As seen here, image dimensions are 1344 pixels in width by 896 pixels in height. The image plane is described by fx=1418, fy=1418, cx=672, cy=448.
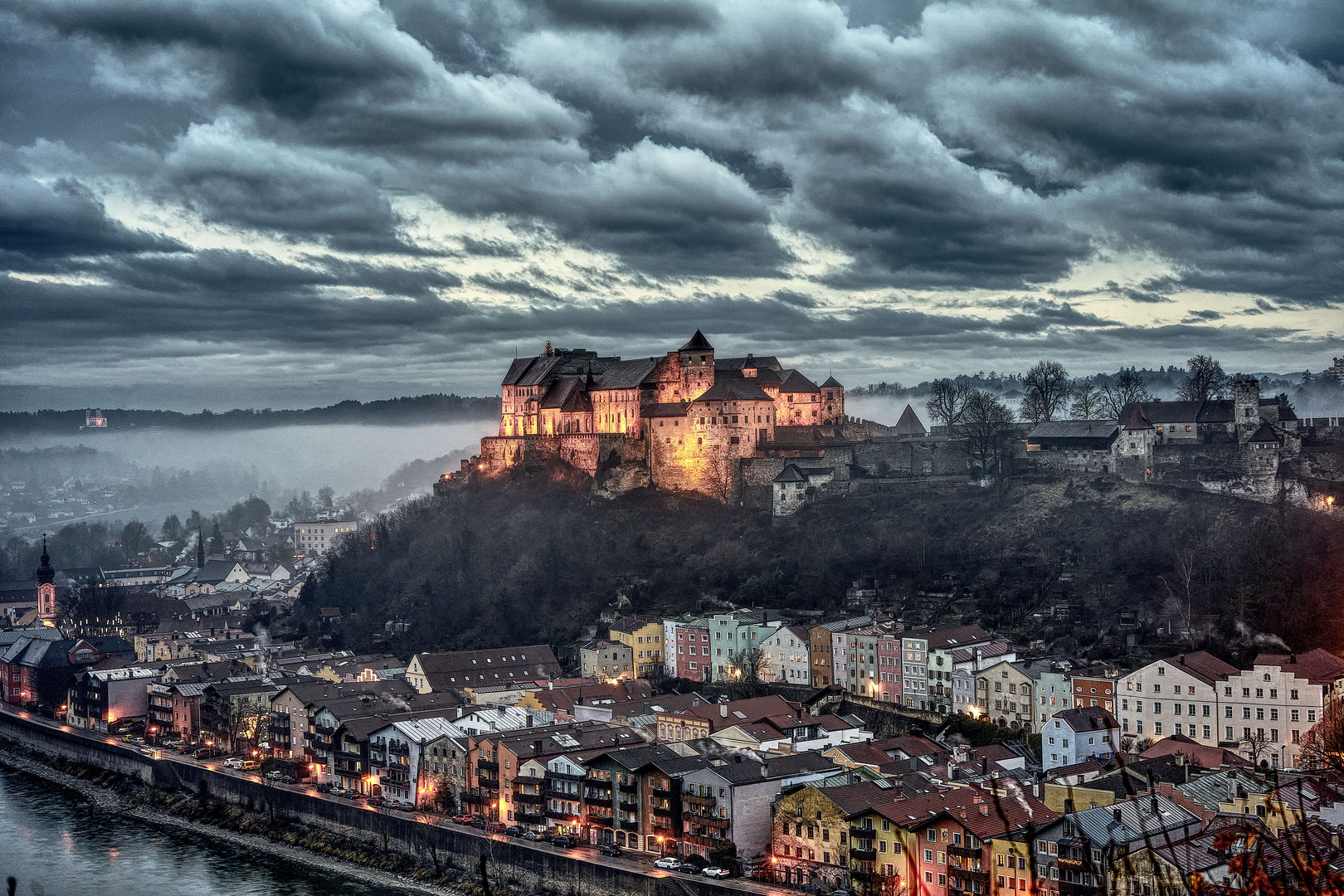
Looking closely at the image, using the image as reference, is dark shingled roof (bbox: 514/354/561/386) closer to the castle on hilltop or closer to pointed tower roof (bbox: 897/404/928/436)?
the castle on hilltop

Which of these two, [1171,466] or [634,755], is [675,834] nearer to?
[634,755]

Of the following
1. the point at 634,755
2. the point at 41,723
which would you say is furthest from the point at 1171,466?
the point at 41,723

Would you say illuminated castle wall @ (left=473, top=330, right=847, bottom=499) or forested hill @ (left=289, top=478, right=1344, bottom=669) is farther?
illuminated castle wall @ (left=473, top=330, right=847, bottom=499)

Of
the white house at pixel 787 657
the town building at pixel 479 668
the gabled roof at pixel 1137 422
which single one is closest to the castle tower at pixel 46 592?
the town building at pixel 479 668

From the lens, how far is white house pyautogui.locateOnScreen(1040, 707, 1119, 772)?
37.3 m

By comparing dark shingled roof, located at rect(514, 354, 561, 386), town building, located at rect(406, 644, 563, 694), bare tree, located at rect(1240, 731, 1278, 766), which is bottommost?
town building, located at rect(406, 644, 563, 694)

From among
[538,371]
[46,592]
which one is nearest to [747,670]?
[538,371]

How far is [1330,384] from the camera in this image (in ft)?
279

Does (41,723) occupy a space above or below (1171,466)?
below

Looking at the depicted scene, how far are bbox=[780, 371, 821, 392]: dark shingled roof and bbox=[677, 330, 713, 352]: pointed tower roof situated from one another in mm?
4456

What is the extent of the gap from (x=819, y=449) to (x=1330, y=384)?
35.9 meters

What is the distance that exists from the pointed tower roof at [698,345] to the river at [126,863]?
3583 cm

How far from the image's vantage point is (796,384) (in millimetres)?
75188

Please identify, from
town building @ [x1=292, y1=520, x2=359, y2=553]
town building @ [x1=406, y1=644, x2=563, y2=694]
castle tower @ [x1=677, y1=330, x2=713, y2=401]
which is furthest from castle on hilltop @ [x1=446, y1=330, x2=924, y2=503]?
town building @ [x1=292, y1=520, x2=359, y2=553]
